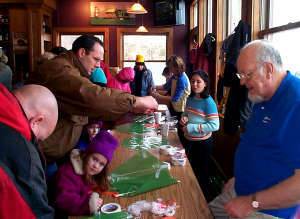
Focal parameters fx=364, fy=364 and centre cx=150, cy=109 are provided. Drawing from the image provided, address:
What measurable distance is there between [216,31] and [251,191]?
3.58 meters

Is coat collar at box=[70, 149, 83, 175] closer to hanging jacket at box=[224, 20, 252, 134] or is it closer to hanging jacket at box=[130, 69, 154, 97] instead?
hanging jacket at box=[224, 20, 252, 134]

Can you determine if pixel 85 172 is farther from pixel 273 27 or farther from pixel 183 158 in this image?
pixel 273 27

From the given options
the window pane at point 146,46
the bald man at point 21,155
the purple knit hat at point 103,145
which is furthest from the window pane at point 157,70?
the bald man at point 21,155

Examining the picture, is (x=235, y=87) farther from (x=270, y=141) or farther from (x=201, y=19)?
(x=201, y=19)

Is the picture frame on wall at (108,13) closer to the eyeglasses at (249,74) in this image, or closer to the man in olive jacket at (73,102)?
the man in olive jacket at (73,102)

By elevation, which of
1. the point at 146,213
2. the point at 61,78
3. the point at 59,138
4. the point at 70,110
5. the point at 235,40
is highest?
the point at 235,40

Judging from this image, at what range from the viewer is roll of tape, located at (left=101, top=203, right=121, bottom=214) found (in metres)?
1.58

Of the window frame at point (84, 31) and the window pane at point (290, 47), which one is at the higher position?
the window frame at point (84, 31)

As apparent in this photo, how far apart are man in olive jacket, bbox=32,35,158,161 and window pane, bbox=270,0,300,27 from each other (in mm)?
1287

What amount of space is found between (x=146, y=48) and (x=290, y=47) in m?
5.67

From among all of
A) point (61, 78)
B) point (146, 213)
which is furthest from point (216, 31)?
point (146, 213)

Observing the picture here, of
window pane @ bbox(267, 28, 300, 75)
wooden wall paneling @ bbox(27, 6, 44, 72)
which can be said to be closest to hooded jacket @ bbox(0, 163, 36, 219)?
window pane @ bbox(267, 28, 300, 75)

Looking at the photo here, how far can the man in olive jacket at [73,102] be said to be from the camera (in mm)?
1829

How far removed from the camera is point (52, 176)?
1880mm
